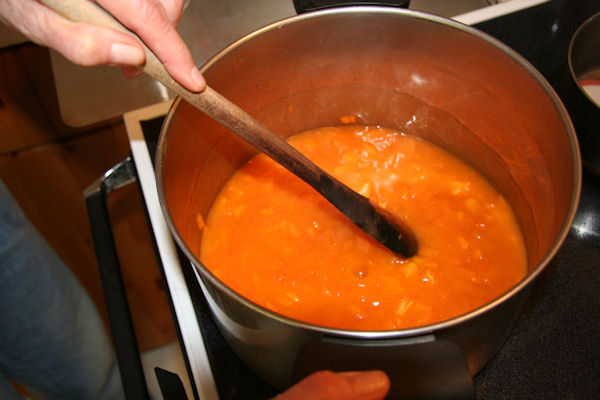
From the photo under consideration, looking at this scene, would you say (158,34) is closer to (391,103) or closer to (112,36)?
(112,36)

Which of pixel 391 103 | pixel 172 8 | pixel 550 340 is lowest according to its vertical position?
pixel 550 340

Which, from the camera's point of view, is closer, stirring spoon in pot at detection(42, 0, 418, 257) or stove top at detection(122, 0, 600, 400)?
stirring spoon in pot at detection(42, 0, 418, 257)

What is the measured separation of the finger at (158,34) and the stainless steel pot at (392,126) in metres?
0.14

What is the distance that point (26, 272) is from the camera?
1.27 meters

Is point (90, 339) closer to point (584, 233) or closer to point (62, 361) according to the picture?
point (62, 361)

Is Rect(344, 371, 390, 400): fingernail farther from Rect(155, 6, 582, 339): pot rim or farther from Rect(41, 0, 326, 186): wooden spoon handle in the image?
Rect(41, 0, 326, 186): wooden spoon handle

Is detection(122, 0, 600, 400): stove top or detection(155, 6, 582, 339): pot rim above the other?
detection(155, 6, 582, 339): pot rim

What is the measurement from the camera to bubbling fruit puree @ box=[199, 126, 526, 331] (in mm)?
1020

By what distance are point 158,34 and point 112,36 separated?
0.07 metres

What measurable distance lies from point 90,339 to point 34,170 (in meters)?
0.56

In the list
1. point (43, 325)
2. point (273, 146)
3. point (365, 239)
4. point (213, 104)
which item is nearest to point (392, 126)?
point (365, 239)

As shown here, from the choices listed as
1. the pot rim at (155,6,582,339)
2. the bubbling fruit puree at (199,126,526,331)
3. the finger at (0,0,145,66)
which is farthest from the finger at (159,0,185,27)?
the bubbling fruit puree at (199,126,526,331)

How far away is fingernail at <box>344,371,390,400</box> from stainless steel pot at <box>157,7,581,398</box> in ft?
0.07

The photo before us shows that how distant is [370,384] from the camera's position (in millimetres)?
649
